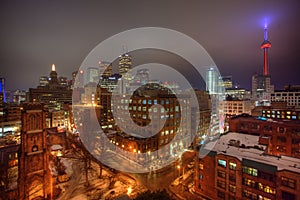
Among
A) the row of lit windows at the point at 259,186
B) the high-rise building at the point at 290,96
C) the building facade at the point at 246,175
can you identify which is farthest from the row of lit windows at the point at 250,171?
the high-rise building at the point at 290,96

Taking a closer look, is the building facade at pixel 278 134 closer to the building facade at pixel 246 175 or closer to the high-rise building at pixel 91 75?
the building facade at pixel 246 175

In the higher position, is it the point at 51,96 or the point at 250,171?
the point at 51,96

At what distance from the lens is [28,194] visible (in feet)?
76.4

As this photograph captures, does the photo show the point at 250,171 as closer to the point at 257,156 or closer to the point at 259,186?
the point at 259,186

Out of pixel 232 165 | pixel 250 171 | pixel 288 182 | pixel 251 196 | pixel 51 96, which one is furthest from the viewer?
pixel 51 96

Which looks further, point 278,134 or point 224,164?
point 278,134

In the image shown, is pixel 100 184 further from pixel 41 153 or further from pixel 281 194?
pixel 281 194

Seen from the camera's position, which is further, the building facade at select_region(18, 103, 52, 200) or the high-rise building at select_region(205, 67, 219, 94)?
the high-rise building at select_region(205, 67, 219, 94)

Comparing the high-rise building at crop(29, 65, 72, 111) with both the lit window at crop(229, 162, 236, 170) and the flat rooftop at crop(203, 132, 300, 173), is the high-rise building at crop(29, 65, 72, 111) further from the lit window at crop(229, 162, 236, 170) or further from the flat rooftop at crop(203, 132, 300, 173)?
the lit window at crop(229, 162, 236, 170)

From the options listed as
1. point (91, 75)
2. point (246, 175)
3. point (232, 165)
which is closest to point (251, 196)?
point (246, 175)

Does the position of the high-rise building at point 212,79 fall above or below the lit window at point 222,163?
above

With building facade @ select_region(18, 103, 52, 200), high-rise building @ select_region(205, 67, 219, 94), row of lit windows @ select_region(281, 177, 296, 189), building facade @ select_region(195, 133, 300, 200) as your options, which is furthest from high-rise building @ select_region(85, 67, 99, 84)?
row of lit windows @ select_region(281, 177, 296, 189)

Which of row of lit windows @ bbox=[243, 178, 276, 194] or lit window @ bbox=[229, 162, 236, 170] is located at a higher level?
lit window @ bbox=[229, 162, 236, 170]

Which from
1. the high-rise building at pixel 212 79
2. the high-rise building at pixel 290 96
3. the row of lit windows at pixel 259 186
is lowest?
the row of lit windows at pixel 259 186
